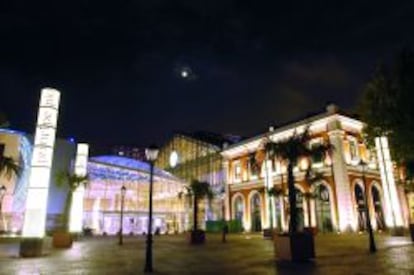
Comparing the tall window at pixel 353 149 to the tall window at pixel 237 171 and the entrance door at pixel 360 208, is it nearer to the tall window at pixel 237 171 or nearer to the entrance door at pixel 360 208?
the entrance door at pixel 360 208

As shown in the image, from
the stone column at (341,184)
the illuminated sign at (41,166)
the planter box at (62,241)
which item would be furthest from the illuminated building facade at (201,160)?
the illuminated sign at (41,166)

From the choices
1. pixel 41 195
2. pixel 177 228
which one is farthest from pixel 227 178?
pixel 41 195

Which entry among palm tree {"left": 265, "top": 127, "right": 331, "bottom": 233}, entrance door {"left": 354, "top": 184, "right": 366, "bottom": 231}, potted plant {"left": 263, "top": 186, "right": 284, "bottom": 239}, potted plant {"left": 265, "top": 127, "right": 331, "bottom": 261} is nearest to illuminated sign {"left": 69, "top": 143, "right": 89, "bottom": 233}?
potted plant {"left": 263, "top": 186, "right": 284, "bottom": 239}

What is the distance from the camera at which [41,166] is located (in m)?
19.0

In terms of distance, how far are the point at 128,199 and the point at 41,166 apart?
33053mm

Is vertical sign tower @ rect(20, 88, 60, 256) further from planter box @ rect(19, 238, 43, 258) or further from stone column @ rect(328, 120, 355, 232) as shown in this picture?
stone column @ rect(328, 120, 355, 232)

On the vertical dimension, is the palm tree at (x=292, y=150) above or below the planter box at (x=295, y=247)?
above

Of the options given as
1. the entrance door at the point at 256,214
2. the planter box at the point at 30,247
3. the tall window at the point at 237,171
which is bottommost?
the planter box at the point at 30,247

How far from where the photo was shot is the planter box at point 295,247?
12.2m

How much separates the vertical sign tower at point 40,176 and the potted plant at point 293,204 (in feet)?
40.2

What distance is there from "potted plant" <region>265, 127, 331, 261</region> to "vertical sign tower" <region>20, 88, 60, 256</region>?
12244mm

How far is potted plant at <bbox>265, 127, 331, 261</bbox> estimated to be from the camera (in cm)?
1230

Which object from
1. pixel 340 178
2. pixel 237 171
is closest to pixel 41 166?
pixel 340 178

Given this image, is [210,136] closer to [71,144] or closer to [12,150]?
[71,144]
